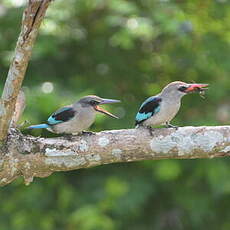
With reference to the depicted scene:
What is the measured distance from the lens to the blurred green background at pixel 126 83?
897cm

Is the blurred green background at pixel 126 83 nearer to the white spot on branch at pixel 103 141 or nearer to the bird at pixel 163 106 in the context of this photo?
the bird at pixel 163 106

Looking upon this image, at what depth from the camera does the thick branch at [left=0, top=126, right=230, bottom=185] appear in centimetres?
545

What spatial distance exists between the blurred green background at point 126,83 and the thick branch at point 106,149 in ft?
10.3

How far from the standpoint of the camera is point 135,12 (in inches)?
351

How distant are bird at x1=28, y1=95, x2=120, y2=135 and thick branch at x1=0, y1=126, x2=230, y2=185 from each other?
0.47 m

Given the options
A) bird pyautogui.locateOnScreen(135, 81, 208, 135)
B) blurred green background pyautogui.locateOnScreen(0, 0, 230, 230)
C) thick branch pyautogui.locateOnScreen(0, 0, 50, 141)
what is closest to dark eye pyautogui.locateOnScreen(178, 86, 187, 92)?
bird pyautogui.locateOnScreen(135, 81, 208, 135)

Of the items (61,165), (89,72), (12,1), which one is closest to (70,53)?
(89,72)

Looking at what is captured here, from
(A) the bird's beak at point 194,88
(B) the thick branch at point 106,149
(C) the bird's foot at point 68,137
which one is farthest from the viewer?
(A) the bird's beak at point 194,88

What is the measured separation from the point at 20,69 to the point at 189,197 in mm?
5505

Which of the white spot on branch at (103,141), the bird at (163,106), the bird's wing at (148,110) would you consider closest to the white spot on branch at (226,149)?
the bird at (163,106)

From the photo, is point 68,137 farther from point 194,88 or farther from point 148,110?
point 194,88

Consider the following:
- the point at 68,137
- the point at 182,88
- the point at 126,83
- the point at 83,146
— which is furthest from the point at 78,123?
the point at 126,83

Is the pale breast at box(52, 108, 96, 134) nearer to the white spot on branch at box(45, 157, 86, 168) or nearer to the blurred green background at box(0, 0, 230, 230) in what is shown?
the white spot on branch at box(45, 157, 86, 168)

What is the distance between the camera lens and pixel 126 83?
9750 mm
